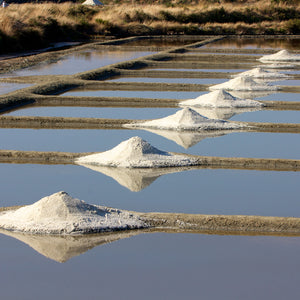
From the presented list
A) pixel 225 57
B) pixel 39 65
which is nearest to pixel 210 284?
pixel 39 65

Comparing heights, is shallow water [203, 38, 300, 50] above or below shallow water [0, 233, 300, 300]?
above

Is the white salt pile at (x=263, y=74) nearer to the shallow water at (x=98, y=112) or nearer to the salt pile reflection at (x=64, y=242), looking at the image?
the shallow water at (x=98, y=112)

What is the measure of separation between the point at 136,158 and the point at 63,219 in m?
1.21

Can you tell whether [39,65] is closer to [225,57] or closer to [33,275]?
[225,57]

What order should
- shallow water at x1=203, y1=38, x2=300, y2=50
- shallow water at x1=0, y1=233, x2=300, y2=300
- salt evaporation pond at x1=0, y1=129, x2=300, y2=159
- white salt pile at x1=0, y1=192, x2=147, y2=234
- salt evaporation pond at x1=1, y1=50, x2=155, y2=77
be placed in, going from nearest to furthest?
shallow water at x1=0, y1=233, x2=300, y2=300 → white salt pile at x1=0, y1=192, x2=147, y2=234 → salt evaporation pond at x1=0, y1=129, x2=300, y2=159 → salt evaporation pond at x1=1, y1=50, x2=155, y2=77 → shallow water at x1=203, y1=38, x2=300, y2=50

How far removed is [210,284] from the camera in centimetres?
245

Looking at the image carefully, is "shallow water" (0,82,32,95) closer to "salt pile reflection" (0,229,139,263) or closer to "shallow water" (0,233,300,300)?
"salt pile reflection" (0,229,139,263)

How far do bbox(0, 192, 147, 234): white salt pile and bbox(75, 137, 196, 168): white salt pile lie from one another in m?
1.03

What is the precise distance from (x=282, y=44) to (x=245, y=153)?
38.0 ft

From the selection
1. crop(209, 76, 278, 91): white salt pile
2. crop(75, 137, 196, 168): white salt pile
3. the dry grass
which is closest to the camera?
crop(75, 137, 196, 168): white salt pile

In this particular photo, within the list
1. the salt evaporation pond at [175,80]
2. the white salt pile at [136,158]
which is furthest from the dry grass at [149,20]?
the white salt pile at [136,158]

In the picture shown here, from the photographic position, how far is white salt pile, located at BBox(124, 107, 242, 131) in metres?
5.26

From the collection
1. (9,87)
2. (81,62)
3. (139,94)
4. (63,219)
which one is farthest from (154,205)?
(81,62)

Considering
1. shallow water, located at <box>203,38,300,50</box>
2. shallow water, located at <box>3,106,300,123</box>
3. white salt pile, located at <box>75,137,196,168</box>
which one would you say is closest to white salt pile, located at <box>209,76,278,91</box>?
shallow water, located at <box>3,106,300,123</box>
